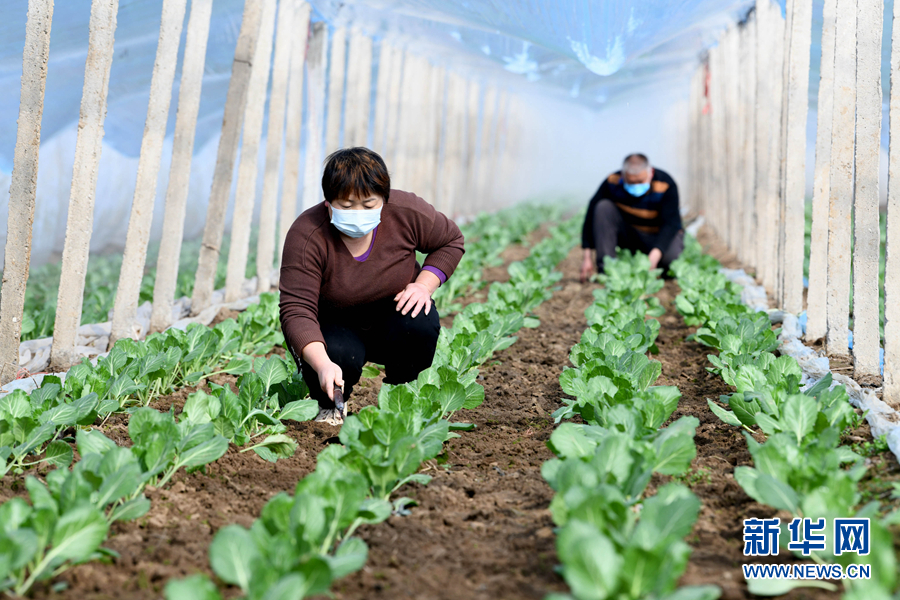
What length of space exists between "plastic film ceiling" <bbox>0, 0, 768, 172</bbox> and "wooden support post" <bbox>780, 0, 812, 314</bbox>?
40.5 inches

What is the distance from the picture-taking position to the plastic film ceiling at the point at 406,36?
531cm

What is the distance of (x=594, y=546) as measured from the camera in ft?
4.62

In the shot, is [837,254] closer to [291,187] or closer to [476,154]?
[291,187]

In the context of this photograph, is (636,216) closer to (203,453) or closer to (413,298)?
(413,298)

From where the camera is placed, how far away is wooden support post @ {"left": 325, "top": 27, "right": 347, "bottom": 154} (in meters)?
6.89

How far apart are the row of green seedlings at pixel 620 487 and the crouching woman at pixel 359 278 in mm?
720

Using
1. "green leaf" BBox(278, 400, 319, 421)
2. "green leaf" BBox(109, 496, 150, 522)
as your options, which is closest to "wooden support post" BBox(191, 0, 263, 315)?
"green leaf" BBox(278, 400, 319, 421)

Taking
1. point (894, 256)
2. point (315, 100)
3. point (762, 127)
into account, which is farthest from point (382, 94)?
point (894, 256)

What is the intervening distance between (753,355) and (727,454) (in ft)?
2.76

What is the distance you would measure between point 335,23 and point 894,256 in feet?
18.0

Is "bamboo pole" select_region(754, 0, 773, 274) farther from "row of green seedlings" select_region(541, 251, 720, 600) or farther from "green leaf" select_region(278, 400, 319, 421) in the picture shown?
"green leaf" select_region(278, 400, 319, 421)

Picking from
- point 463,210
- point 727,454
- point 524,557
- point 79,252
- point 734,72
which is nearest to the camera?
point 524,557

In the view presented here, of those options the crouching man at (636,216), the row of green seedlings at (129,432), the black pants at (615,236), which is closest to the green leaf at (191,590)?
the row of green seedlings at (129,432)

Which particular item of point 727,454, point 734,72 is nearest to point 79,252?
point 727,454
